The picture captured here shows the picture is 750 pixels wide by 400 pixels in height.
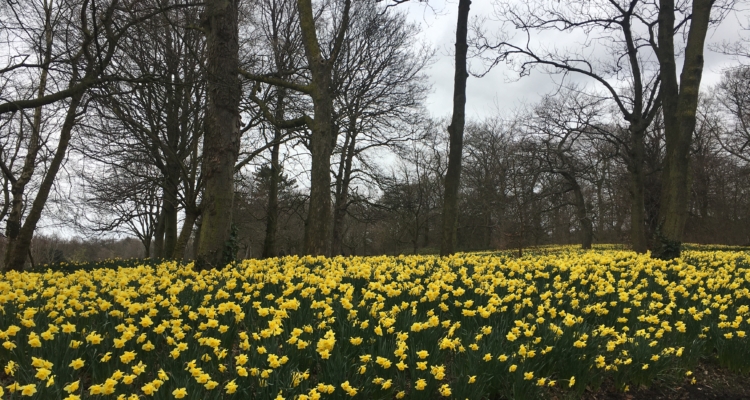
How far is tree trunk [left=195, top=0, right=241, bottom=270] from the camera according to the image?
6.03 meters

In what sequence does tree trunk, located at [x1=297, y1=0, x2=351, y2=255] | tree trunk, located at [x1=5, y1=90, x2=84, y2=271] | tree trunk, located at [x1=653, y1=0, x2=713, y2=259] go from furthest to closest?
1. tree trunk, located at [x1=5, y1=90, x2=84, y2=271]
2. tree trunk, located at [x1=297, y1=0, x2=351, y2=255]
3. tree trunk, located at [x1=653, y1=0, x2=713, y2=259]

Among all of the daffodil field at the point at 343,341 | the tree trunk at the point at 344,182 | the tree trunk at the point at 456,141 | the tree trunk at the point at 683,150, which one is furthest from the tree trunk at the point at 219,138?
the tree trunk at the point at 344,182

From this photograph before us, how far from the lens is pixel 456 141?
996 centimetres

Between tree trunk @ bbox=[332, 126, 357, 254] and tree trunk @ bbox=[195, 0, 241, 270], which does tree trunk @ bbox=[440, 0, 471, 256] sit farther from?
tree trunk @ bbox=[332, 126, 357, 254]

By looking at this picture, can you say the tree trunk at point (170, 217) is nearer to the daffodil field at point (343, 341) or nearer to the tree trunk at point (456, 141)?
the tree trunk at point (456, 141)

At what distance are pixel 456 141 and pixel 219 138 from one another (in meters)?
5.62

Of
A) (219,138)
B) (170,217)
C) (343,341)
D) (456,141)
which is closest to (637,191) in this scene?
(456,141)

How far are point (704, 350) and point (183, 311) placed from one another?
14.0 ft

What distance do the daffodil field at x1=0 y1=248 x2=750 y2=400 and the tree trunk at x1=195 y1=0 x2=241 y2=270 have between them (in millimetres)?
1366

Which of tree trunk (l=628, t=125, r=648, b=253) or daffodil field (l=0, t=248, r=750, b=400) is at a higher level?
tree trunk (l=628, t=125, r=648, b=253)

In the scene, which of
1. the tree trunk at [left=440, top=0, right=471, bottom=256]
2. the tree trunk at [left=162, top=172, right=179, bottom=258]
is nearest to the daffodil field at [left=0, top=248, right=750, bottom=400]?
the tree trunk at [left=440, top=0, right=471, bottom=256]

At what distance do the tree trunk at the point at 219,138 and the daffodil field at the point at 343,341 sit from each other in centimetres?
137

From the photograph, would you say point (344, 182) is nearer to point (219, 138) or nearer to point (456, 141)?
point (456, 141)

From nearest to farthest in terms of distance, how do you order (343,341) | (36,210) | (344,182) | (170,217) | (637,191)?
(343,341) < (36,210) < (170,217) < (637,191) < (344,182)
